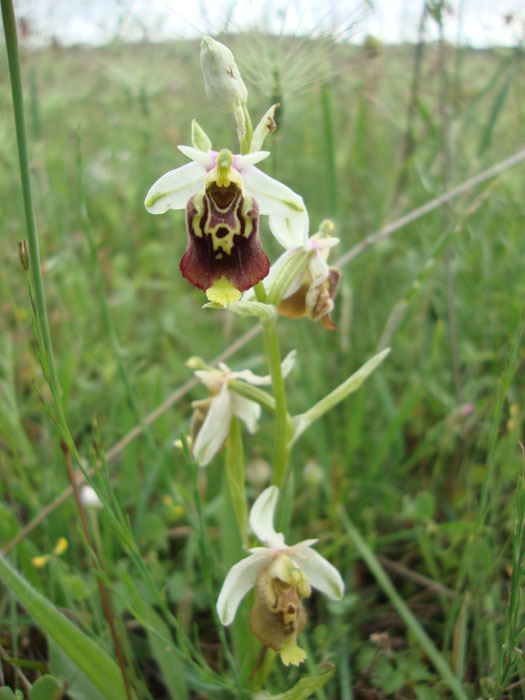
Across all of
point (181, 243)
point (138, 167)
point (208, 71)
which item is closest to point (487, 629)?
point (208, 71)

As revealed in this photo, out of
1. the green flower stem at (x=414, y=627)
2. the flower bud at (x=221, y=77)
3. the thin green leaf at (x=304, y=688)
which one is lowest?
the green flower stem at (x=414, y=627)

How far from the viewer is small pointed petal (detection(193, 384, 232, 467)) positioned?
53.8 inches

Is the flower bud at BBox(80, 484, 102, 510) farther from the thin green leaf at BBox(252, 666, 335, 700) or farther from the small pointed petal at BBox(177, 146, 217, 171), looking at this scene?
the small pointed petal at BBox(177, 146, 217, 171)

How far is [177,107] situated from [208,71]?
12.8 feet

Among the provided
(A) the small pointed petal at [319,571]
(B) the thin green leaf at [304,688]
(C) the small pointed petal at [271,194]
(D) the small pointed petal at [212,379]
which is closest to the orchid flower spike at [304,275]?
(C) the small pointed petal at [271,194]

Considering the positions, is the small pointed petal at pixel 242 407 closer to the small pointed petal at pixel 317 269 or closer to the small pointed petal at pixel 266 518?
the small pointed petal at pixel 266 518

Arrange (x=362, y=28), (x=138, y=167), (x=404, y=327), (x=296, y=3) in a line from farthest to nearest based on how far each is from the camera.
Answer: (x=138, y=167)
(x=404, y=327)
(x=296, y=3)
(x=362, y=28)

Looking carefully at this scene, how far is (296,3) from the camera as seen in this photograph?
168cm

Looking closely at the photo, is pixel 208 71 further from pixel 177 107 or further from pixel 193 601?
pixel 177 107

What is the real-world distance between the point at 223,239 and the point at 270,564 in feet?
2.08

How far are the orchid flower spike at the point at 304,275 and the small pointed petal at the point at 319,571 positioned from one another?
18.6 inches

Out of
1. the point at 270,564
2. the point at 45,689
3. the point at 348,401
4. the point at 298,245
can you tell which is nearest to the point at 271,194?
the point at 298,245

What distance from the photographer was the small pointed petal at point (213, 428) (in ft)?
4.48

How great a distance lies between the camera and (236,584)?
121 cm
